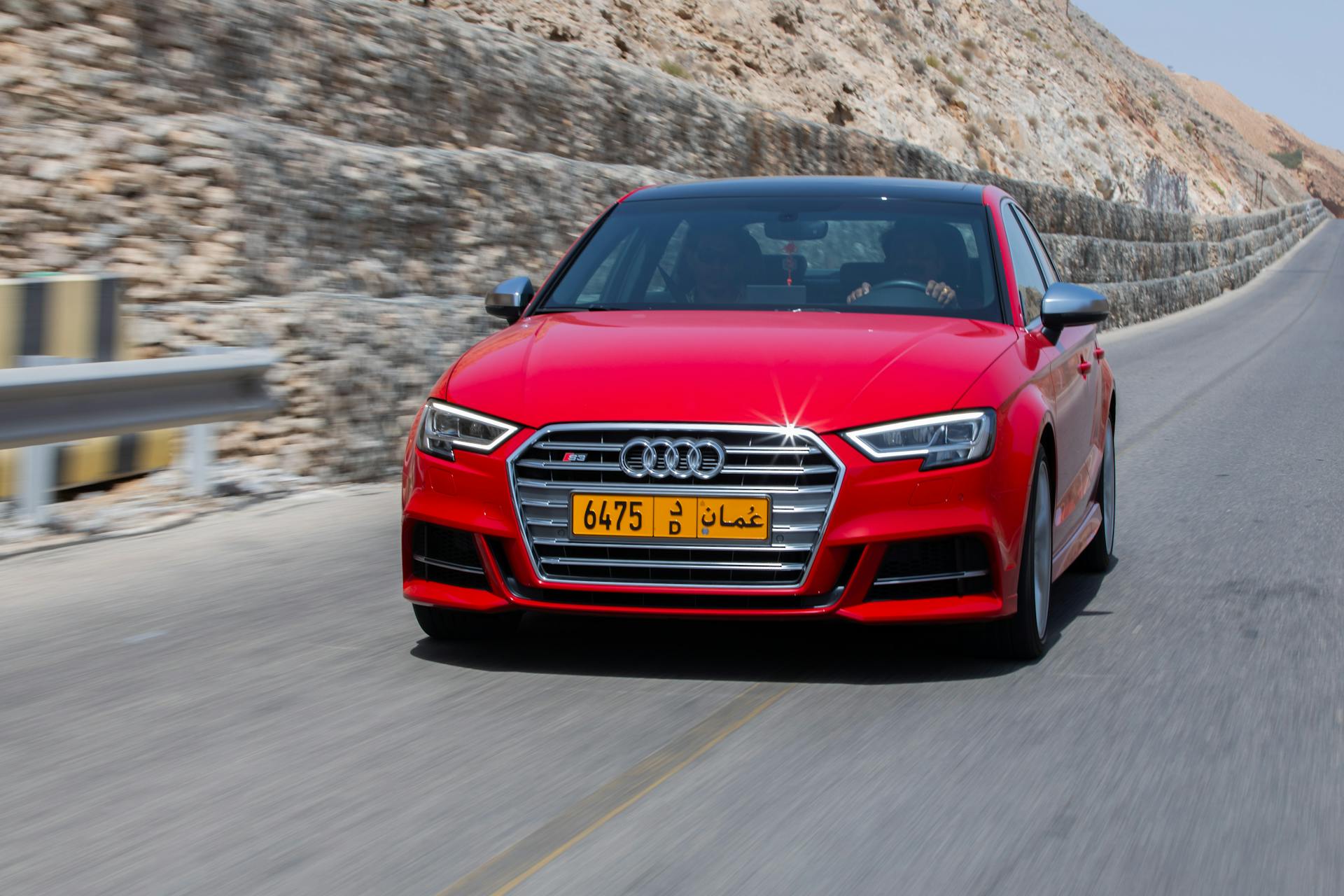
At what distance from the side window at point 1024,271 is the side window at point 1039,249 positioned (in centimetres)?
9

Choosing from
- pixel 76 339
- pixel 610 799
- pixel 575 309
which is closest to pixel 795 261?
pixel 575 309

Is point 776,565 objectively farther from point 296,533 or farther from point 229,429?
point 229,429

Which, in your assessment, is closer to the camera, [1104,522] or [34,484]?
[1104,522]

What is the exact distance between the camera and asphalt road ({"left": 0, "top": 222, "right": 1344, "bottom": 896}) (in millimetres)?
3477

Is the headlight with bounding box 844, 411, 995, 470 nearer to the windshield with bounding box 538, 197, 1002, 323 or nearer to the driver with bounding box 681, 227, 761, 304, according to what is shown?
the windshield with bounding box 538, 197, 1002, 323

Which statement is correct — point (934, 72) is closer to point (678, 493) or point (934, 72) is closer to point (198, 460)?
point (198, 460)

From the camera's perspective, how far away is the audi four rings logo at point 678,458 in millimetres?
4781

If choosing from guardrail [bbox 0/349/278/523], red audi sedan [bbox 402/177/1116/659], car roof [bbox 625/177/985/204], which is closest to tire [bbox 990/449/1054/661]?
red audi sedan [bbox 402/177/1116/659]

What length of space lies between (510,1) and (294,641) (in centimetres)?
2205

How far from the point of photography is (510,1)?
26453mm

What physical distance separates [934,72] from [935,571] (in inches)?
1679

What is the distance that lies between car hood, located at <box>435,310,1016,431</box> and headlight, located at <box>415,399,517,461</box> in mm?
31

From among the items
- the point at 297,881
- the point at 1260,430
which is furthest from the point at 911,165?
the point at 297,881

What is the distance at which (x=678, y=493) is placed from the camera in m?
4.82
